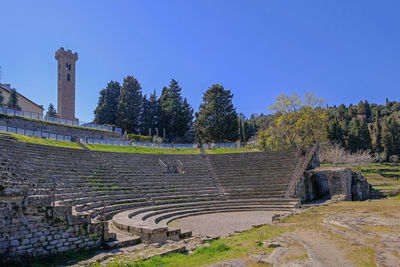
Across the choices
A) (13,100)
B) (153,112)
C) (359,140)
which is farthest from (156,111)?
(359,140)

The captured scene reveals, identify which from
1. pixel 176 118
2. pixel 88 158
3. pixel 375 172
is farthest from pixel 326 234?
pixel 176 118

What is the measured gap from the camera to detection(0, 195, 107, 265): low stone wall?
24.0ft

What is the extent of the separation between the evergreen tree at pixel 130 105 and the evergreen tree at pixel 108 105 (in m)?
2.24

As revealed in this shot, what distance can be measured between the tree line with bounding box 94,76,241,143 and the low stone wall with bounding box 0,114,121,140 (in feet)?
44.9

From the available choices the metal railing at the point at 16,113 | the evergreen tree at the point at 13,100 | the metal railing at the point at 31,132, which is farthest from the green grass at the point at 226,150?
the evergreen tree at the point at 13,100

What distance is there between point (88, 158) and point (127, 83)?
37729mm

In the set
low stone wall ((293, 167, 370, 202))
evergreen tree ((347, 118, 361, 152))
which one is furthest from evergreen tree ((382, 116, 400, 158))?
low stone wall ((293, 167, 370, 202))

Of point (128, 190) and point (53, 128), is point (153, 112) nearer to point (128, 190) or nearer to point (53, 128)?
point (53, 128)

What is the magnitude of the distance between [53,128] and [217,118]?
25613 mm

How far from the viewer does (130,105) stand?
180ft

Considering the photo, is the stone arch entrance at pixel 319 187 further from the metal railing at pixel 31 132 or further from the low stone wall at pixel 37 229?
the metal railing at pixel 31 132

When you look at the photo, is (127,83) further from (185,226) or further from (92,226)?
(92,226)

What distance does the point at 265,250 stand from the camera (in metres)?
8.73

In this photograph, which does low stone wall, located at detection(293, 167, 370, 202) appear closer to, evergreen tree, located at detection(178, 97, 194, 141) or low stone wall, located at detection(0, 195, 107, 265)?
low stone wall, located at detection(0, 195, 107, 265)
